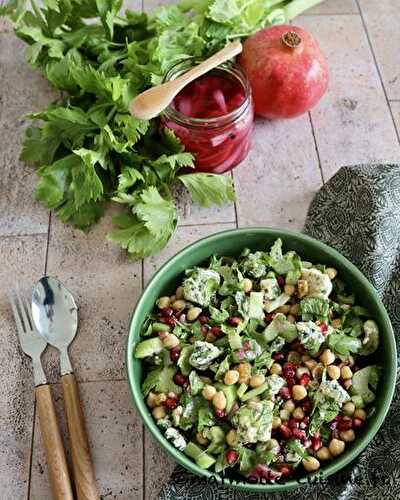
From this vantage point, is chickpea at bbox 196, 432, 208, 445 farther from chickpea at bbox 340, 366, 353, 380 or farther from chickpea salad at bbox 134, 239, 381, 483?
chickpea at bbox 340, 366, 353, 380

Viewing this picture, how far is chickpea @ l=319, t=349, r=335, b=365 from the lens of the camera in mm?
850

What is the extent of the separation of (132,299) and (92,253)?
119 mm

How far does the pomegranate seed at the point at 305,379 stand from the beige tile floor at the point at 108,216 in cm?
25

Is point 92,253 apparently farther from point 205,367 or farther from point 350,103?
point 350,103

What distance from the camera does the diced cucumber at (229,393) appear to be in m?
0.82

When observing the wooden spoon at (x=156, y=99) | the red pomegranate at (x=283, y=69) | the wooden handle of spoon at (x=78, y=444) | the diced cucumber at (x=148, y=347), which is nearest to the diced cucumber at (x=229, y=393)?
the diced cucumber at (x=148, y=347)

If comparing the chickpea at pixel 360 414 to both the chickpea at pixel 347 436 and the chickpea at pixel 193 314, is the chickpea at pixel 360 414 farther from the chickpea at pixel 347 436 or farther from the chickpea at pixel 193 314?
the chickpea at pixel 193 314

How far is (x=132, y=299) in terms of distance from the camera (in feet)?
3.49

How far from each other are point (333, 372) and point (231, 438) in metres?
0.17

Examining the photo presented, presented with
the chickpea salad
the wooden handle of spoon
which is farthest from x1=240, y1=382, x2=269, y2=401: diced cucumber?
the wooden handle of spoon

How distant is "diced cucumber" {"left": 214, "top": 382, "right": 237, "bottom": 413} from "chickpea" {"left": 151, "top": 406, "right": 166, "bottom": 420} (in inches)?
3.1

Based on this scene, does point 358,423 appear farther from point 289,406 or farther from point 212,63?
point 212,63

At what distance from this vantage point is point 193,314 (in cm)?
90

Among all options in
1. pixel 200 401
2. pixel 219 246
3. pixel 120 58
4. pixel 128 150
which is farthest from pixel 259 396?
pixel 120 58
